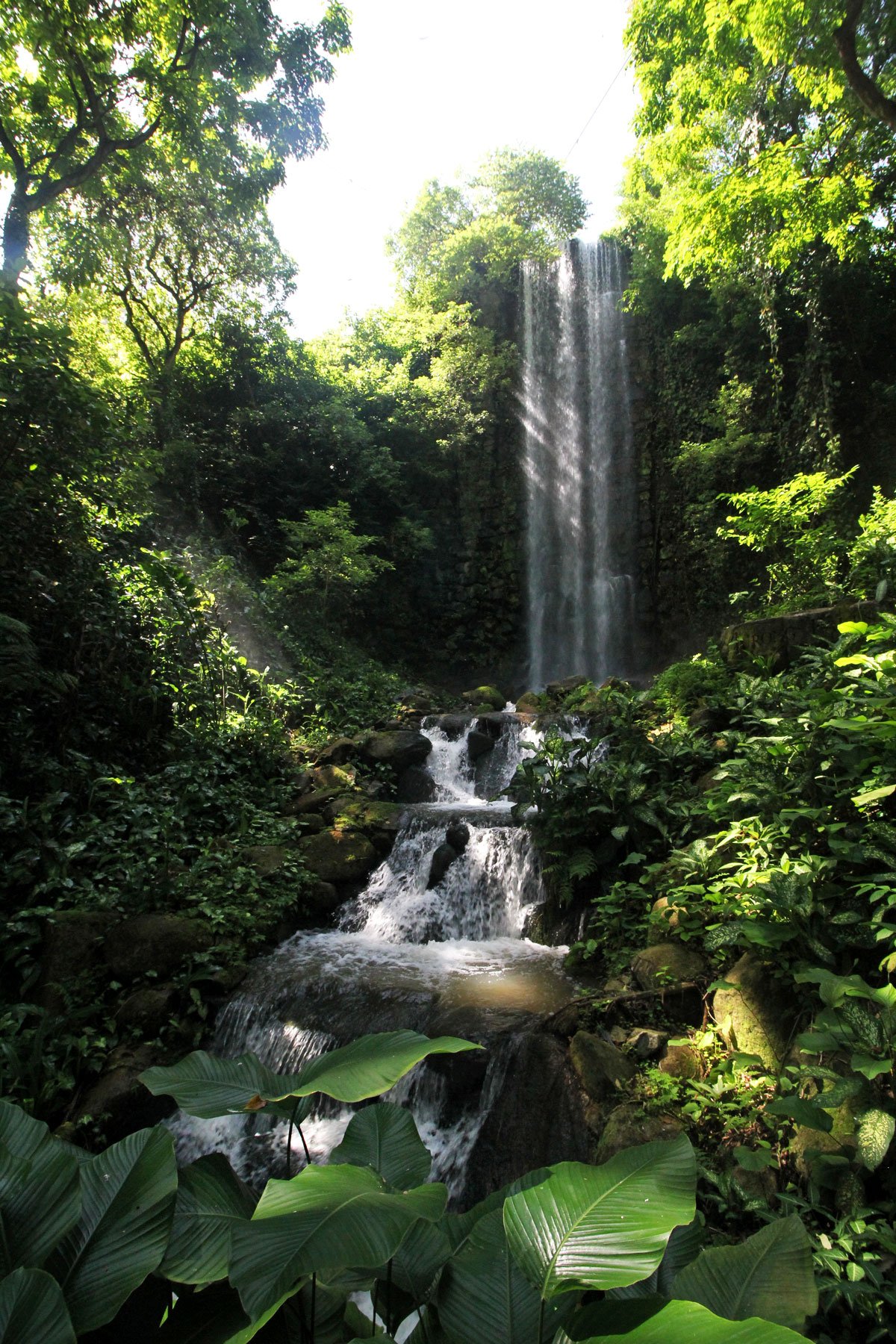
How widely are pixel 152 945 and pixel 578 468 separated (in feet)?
48.0

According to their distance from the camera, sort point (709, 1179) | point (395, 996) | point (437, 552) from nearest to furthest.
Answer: point (709, 1179) → point (395, 996) → point (437, 552)

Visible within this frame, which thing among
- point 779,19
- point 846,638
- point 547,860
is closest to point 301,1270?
point 547,860

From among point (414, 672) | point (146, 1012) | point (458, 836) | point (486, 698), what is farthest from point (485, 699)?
point (146, 1012)

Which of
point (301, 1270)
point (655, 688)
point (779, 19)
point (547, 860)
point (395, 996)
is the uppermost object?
point (779, 19)

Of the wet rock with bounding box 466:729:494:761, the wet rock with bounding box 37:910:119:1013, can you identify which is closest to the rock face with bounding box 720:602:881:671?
the wet rock with bounding box 466:729:494:761

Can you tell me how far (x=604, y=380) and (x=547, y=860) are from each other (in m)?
14.5

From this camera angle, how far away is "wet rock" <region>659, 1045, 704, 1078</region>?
10.5 ft

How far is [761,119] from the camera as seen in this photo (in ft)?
31.8

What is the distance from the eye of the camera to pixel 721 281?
43.3 feet

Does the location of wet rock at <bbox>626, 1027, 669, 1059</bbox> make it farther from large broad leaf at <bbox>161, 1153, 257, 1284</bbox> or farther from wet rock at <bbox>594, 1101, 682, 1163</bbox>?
large broad leaf at <bbox>161, 1153, 257, 1284</bbox>

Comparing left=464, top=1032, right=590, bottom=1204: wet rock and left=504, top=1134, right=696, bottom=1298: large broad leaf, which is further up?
left=504, top=1134, right=696, bottom=1298: large broad leaf

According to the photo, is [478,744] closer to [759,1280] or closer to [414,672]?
[414,672]

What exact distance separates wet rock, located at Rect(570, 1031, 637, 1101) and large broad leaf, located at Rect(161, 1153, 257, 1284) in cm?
280

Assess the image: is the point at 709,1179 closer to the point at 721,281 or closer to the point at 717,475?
the point at 717,475
